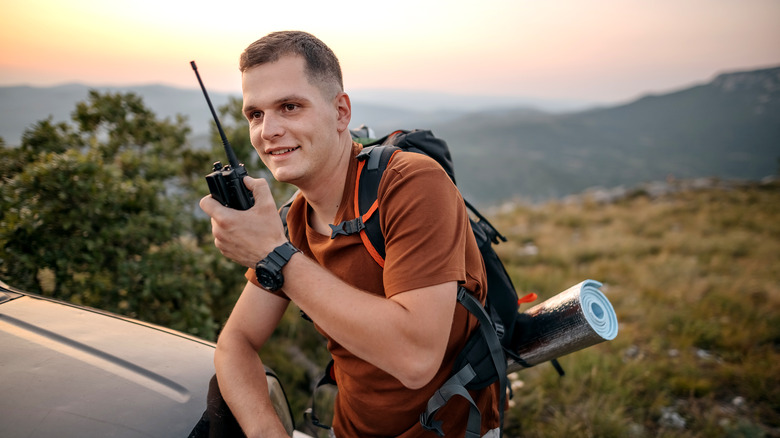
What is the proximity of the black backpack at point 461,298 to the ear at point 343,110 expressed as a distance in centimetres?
20

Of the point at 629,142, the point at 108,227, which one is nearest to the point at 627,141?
the point at 629,142

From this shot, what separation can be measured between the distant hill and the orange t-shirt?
270 feet

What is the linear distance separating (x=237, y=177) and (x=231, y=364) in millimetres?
882

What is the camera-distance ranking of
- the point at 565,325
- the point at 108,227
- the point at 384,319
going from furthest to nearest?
1. the point at 108,227
2. the point at 565,325
3. the point at 384,319

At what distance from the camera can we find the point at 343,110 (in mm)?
1895

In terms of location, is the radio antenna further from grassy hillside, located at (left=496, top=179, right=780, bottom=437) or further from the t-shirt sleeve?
grassy hillside, located at (left=496, top=179, right=780, bottom=437)

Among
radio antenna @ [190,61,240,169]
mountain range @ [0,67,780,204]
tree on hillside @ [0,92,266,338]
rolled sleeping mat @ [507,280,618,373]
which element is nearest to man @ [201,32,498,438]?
radio antenna @ [190,61,240,169]

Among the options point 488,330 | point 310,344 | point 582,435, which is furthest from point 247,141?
point 582,435

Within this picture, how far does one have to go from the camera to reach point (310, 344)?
4836 mm

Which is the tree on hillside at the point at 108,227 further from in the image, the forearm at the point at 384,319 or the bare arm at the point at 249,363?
the forearm at the point at 384,319

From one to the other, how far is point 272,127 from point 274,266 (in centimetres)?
62

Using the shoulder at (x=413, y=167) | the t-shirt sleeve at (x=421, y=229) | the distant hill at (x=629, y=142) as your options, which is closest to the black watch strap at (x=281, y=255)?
the t-shirt sleeve at (x=421, y=229)

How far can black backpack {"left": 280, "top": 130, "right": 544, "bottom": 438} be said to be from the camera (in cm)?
160

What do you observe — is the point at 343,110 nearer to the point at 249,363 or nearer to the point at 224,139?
the point at 224,139
